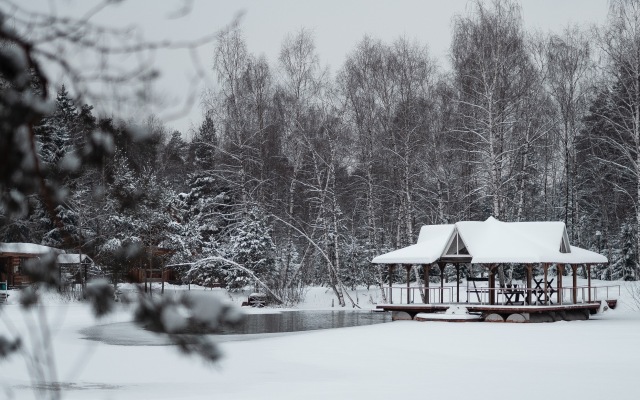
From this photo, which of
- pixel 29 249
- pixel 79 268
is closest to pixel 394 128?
pixel 29 249

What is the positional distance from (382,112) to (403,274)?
11.1 m

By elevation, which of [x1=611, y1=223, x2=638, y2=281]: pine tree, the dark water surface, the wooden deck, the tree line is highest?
the tree line

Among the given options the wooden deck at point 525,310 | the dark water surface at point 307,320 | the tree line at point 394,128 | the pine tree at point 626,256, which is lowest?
the dark water surface at point 307,320

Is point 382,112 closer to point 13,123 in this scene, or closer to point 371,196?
point 371,196

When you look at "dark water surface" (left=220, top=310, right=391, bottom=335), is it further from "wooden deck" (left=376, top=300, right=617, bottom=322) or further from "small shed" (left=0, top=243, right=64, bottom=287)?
"small shed" (left=0, top=243, right=64, bottom=287)

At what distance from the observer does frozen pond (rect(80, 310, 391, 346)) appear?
19.5 meters

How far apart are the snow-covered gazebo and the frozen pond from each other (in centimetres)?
266

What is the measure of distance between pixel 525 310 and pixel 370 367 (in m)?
12.3

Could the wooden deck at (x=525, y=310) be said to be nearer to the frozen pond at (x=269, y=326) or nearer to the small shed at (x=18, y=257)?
the frozen pond at (x=269, y=326)

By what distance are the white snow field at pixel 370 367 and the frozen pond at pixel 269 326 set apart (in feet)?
1.20

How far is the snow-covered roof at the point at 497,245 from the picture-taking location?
2559 centimetres

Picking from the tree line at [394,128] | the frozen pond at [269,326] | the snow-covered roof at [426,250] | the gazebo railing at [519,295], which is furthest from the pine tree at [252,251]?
the snow-covered roof at [426,250]

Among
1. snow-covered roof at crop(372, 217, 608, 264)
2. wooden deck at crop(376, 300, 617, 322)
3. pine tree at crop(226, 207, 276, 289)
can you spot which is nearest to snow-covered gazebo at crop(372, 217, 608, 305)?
snow-covered roof at crop(372, 217, 608, 264)

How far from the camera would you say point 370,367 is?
13867mm
